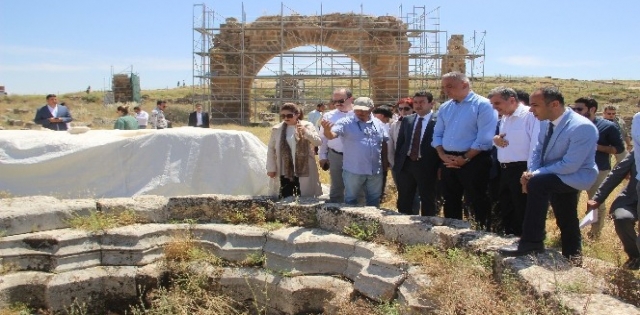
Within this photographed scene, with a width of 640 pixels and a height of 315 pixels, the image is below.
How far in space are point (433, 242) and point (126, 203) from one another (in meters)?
3.33

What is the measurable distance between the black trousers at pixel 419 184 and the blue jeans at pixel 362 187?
248mm

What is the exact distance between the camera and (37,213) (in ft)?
19.4

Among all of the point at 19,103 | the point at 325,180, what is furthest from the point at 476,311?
the point at 19,103

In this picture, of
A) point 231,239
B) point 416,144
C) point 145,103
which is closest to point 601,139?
point 416,144

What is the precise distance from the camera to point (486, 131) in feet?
17.5

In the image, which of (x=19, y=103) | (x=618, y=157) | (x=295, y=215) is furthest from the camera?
(x=19, y=103)

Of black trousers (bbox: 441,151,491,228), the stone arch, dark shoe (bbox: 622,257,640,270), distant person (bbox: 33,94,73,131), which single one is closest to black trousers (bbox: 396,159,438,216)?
black trousers (bbox: 441,151,491,228)

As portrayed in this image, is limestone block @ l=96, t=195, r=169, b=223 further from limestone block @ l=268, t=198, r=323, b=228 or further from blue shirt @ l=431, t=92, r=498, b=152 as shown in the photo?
blue shirt @ l=431, t=92, r=498, b=152

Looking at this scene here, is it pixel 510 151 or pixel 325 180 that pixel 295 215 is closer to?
pixel 510 151

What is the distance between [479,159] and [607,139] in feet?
5.54

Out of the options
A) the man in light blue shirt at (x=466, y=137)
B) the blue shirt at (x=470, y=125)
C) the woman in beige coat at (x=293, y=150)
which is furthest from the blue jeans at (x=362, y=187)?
the blue shirt at (x=470, y=125)

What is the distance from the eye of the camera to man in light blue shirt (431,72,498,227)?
5332 mm

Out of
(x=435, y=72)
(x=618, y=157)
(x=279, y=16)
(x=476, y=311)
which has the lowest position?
(x=476, y=311)

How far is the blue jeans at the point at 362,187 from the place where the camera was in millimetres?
6129
